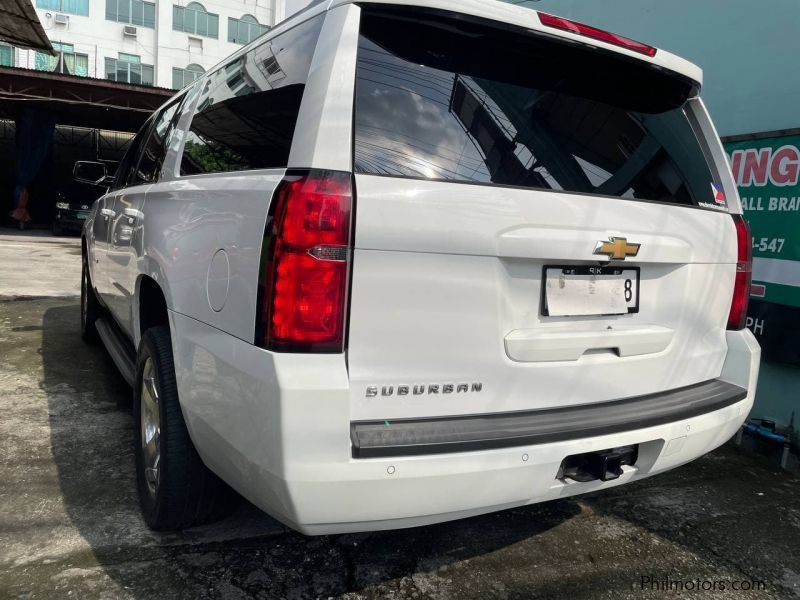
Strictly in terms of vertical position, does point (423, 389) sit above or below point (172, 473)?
above

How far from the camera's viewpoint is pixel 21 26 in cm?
1253

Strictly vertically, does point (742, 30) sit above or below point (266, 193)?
above

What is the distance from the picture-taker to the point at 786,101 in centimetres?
392

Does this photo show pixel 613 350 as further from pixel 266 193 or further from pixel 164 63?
pixel 164 63

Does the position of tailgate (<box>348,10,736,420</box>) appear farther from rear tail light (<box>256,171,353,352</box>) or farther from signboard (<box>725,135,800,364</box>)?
signboard (<box>725,135,800,364</box>)

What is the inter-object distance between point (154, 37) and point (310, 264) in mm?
38994

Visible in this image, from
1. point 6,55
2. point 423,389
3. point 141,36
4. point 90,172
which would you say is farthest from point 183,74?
point 423,389

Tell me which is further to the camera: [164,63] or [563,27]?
[164,63]

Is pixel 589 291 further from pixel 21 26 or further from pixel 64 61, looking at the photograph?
pixel 64 61

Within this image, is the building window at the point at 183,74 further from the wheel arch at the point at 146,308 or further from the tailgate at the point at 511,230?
the tailgate at the point at 511,230

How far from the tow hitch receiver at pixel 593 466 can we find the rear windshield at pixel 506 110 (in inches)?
33.9

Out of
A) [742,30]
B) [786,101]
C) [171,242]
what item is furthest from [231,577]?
[742,30]

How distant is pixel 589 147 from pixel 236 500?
1.88m

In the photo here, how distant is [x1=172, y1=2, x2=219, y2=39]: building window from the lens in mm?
35406
